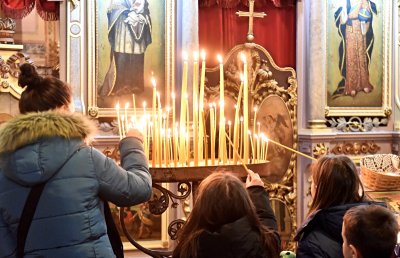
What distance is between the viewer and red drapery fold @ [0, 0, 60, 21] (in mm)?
5961

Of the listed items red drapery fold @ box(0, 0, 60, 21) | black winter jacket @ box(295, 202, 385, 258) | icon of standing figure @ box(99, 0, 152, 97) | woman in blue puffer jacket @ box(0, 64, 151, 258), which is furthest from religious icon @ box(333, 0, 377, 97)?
woman in blue puffer jacket @ box(0, 64, 151, 258)

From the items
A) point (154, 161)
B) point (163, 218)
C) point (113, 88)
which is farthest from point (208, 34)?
point (154, 161)

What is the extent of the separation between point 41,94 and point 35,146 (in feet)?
0.96

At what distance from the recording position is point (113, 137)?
20.2ft

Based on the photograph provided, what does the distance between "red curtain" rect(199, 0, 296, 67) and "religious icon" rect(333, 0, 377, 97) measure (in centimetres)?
55

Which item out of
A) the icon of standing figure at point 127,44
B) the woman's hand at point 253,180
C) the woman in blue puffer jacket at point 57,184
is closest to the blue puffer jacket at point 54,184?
the woman in blue puffer jacket at point 57,184

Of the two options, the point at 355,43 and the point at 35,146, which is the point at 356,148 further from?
the point at 35,146

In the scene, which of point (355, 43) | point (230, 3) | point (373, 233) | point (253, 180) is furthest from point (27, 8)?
point (373, 233)

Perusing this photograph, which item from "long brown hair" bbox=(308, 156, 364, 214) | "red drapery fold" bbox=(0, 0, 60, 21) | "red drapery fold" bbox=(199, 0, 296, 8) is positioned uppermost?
"red drapery fold" bbox=(199, 0, 296, 8)

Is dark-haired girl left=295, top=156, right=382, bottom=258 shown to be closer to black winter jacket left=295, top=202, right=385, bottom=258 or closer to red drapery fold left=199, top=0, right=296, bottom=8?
black winter jacket left=295, top=202, right=385, bottom=258

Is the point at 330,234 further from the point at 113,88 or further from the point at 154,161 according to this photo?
the point at 113,88

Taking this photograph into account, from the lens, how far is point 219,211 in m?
2.32

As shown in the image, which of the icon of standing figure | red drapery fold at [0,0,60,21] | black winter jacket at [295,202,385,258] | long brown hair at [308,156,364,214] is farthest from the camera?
the icon of standing figure

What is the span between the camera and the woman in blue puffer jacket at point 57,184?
2.16 metres
